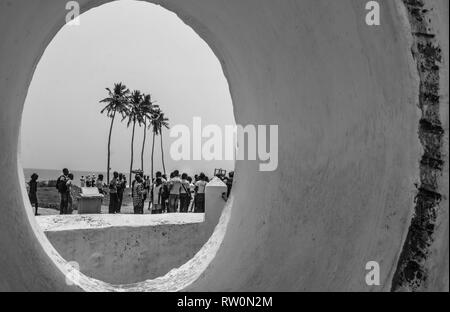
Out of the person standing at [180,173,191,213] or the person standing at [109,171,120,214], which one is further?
the person standing at [109,171,120,214]

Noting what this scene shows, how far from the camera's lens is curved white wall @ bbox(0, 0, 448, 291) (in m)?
1.99

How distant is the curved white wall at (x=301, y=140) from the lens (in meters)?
1.99

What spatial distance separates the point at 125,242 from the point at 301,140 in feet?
13.9

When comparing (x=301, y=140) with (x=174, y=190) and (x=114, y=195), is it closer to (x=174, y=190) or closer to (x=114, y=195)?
(x=174, y=190)

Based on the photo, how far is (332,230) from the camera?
2.67 metres

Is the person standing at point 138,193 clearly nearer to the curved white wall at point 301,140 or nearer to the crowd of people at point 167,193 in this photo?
the crowd of people at point 167,193

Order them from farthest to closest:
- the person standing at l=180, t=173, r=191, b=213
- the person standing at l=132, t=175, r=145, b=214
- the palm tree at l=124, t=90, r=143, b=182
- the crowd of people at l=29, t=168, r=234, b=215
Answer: the palm tree at l=124, t=90, r=143, b=182
the person standing at l=132, t=175, r=145, b=214
the person standing at l=180, t=173, r=191, b=213
the crowd of people at l=29, t=168, r=234, b=215

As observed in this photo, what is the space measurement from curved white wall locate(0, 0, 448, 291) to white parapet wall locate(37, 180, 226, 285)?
2.13 m

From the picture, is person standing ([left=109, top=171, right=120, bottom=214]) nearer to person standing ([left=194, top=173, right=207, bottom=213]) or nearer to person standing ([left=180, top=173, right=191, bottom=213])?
person standing ([left=180, top=173, right=191, bottom=213])

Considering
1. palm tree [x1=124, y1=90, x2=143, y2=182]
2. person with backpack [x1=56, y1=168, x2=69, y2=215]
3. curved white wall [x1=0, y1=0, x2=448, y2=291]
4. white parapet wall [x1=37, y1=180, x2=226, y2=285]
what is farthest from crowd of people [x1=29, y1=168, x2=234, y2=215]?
palm tree [x1=124, y1=90, x2=143, y2=182]

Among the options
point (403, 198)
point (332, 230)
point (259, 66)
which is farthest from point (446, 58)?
point (259, 66)

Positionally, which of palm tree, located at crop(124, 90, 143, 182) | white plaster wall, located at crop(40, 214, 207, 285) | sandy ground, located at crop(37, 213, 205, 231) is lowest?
white plaster wall, located at crop(40, 214, 207, 285)
